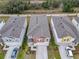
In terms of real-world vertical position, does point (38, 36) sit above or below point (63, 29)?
below

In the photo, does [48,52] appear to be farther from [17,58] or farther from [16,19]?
[16,19]

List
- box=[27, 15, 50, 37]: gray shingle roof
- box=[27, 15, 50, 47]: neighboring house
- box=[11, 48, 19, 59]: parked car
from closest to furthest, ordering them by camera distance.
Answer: box=[11, 48, 19, 59]: parked car → box=[27, 15, 50, 47]: neighboring house → box=[27, 15, 50, 37]: gray shingle roof

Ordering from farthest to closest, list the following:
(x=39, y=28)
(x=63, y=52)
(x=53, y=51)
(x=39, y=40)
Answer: (x=39, y=28)
(x=39, y=40)
(x=53, y=51)
(x=63, y=52)

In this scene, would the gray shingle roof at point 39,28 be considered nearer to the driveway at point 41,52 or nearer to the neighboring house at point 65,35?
the neighboring house at point 65,35

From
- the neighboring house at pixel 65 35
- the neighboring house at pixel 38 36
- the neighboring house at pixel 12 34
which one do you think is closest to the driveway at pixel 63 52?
the neighboring house at pixel 65 35

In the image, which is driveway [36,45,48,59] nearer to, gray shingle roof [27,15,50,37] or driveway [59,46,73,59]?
gray shingle roof [27,15,50,37]

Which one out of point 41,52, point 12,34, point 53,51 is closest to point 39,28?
point 12,34

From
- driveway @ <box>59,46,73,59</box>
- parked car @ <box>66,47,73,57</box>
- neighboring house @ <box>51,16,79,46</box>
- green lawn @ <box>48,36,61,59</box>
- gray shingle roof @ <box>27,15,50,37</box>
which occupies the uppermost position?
gray shingle roof @ <box>27,15,50,37</box>

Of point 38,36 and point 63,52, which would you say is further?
point 38,36

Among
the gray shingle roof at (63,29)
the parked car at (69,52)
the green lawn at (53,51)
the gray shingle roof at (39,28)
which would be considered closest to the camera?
the parked car at (69,52)

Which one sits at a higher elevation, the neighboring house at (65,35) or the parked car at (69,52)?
the neighboring house at (65,35)

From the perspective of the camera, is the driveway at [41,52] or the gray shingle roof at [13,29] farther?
the gray shingle roof at [13,29]

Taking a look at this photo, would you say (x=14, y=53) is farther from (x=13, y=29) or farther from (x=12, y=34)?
(x=13, y=29)

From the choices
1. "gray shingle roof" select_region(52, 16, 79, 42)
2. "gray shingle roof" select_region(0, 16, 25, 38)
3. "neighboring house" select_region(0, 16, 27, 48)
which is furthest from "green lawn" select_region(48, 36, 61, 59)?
"gray shingle roof" select_region(0, 16, 25, 38)
